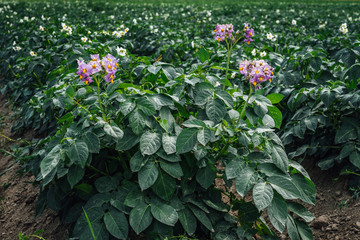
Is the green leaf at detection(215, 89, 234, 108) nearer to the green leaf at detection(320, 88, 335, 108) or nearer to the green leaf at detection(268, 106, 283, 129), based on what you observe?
the green leaf at detection(268, 106, 283, 129)

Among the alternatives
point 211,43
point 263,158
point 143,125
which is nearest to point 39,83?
point 211,43

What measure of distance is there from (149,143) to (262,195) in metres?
0.57

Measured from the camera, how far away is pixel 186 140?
152cm

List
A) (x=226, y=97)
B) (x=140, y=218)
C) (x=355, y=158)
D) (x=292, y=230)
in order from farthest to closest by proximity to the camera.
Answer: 1. (x=355, y=158)
2. (x=226, y=97)
3. (x=292, y=230)
4. (x=140, y=218)

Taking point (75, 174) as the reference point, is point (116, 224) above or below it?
below

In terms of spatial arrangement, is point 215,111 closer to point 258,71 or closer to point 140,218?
point 258,71

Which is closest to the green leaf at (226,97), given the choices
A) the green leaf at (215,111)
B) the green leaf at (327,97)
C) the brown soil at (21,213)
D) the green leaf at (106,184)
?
the green leaf at (215,111)

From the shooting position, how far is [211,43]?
4551 millimetres

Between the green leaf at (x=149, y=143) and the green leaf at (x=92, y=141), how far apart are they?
0.68ft

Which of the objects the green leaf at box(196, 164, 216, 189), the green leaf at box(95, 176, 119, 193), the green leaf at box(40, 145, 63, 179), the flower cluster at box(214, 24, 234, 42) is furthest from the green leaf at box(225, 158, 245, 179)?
the flower cluster at box(214, 24, 234, 42)

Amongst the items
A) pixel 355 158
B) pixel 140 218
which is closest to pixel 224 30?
pixel 355 158

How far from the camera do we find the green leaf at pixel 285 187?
1.38 m

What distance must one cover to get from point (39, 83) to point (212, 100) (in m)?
2.71

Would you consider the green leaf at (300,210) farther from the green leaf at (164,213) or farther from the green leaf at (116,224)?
the green leaf at (116,224)
